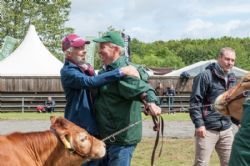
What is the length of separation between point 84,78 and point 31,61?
83.6 feet

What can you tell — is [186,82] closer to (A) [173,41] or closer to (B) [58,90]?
(B) [58,90]

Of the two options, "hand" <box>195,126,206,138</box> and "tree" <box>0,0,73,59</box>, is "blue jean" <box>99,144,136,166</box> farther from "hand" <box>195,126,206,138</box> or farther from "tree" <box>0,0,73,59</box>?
"tree" <box>0,0,73,59</box>

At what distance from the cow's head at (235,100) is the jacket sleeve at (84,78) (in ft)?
6.13

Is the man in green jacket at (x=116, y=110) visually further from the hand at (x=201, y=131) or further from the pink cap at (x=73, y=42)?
the hand at (x=201, y=131)

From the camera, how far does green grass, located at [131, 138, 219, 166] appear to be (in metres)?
11.4

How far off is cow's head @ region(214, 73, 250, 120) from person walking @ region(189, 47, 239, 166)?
3.76 m

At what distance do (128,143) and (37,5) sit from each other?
166ft

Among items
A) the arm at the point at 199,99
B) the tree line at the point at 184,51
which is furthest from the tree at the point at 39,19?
the arm at the point at 199,99

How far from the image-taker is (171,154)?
12.5 metres

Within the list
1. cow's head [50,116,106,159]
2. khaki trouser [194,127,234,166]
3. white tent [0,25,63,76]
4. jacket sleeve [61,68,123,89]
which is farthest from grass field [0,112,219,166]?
white tent [0,25,63,76]

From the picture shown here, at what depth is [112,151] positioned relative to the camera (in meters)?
6.29

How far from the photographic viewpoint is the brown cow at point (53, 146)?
5.41 m

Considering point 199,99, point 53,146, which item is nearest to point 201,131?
point 199,99

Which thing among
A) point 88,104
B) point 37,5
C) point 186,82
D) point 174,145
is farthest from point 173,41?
point 88,104
